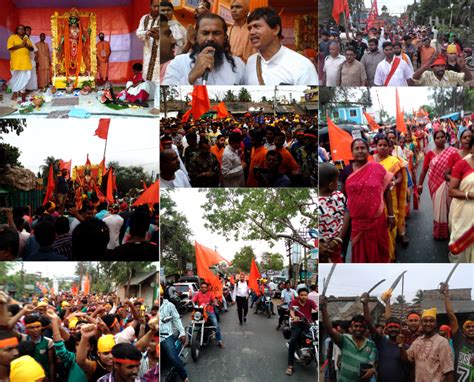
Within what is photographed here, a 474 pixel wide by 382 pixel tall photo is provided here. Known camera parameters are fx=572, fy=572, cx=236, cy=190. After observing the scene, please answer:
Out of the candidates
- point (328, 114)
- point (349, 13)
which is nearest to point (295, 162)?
point (328, 114)

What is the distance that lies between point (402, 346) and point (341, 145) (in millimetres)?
1892

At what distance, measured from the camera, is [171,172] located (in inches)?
209

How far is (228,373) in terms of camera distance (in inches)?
203

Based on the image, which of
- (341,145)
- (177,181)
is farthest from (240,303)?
(341,145)

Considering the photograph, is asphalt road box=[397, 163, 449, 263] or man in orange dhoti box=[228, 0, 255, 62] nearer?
asphalt road box=[397, 163, 449, 263]

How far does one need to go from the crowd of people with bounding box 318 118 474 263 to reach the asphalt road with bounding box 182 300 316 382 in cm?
93

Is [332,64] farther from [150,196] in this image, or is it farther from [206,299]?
[206,299]

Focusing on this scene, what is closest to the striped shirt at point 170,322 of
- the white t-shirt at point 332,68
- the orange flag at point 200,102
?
the orange flag at point 200,102

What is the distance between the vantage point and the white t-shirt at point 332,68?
5.31 metres

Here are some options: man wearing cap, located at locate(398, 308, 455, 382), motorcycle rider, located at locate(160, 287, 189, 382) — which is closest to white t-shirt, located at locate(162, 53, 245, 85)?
motorcycle rider, located at locate(160, 287, 189, 382)

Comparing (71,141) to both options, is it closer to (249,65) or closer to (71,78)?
(71,78)

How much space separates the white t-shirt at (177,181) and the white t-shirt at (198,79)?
0.85m

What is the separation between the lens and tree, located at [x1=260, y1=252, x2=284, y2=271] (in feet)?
17.4

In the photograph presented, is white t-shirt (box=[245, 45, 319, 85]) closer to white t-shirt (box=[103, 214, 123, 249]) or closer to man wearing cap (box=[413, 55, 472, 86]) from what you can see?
man wearing cap (box=[413, 55, 472, 86])
